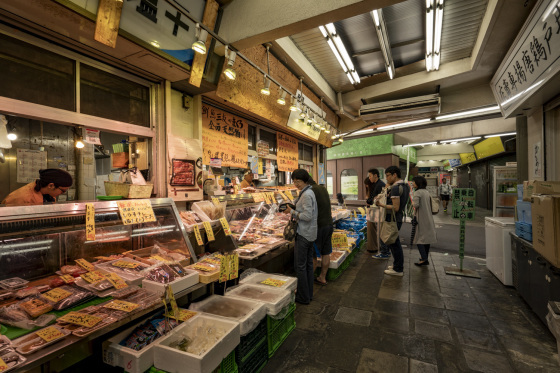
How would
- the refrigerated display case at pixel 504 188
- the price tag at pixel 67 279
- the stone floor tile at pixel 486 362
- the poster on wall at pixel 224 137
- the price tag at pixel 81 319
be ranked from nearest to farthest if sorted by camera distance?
the price tag at pixel 81 319
the price tag at pixel 67 279
the stone floor tile at pixel 486 362
the poster on wall at pixel 224 137
the refrigerated display case at pixel 504 188

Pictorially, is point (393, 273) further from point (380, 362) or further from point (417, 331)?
point (380, 362)

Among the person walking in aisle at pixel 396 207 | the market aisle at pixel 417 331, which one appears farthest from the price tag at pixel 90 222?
the person walking in aisle at pixel 396 207

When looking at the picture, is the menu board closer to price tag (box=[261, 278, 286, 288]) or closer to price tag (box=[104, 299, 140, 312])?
price tag (box=[261, 278, 286, 288])

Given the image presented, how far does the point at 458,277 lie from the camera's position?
5.19m

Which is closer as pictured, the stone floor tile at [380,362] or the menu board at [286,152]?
the stone floor tile at [380,362]

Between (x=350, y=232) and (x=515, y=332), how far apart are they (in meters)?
3.88

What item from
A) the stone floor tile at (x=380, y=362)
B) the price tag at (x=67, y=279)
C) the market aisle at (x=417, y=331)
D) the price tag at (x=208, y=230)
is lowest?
the stone floor tile at (x=380, y=362)

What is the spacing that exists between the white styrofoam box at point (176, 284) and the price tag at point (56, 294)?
55 centimetres

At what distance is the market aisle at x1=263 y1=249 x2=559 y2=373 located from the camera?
2744mm

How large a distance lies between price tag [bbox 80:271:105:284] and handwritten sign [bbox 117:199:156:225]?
1.62ft

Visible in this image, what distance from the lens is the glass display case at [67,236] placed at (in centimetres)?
204

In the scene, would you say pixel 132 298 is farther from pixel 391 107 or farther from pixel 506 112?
pixel 391 107

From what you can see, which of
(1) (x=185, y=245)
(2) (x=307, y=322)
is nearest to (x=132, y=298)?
(1) (x=185, y=245)

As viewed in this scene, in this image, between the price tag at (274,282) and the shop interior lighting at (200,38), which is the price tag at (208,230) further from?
the shop interior lighting at (200,38)
